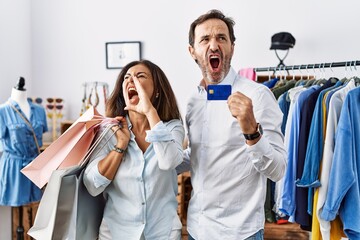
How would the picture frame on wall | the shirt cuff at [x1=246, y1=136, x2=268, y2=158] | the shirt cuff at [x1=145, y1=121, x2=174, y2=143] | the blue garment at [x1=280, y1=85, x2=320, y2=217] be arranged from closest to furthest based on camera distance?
the shirt cuff at [x1=246, y1=136, x2=268, y2=158] < the shirt cuff at [x1=145, y1=121, x2=174, y2=143] < the blue garment at [x1=280, y1=85, x2=320, y2=217] < the picture frame on wall

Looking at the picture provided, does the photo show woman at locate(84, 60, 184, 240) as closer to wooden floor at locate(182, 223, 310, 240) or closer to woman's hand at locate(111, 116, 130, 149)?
woman's hand at locate(111, 116, 130, 149)

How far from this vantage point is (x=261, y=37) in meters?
3.61

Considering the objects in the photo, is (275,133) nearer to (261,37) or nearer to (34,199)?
(34,199)

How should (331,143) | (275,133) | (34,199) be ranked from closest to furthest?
(275,133), (331,143), (34,199)

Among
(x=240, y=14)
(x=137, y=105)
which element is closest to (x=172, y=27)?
(x=240, y=14)

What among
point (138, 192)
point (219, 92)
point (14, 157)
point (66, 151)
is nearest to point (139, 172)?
point (138, 192)

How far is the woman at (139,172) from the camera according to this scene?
1326 mm

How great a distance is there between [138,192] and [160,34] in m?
2.67

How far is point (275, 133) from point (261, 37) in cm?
245

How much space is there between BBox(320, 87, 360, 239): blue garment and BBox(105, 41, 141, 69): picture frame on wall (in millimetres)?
2413

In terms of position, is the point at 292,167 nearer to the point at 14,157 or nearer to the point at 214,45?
the point at 214,45

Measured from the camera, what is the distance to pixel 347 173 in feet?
5.81

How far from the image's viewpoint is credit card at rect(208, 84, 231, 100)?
4.26 feet

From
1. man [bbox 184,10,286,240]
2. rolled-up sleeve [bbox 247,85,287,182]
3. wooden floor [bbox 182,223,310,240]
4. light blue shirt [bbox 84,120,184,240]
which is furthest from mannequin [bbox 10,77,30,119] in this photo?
rolled-up sleeve [bbox 247,85,287,182]
